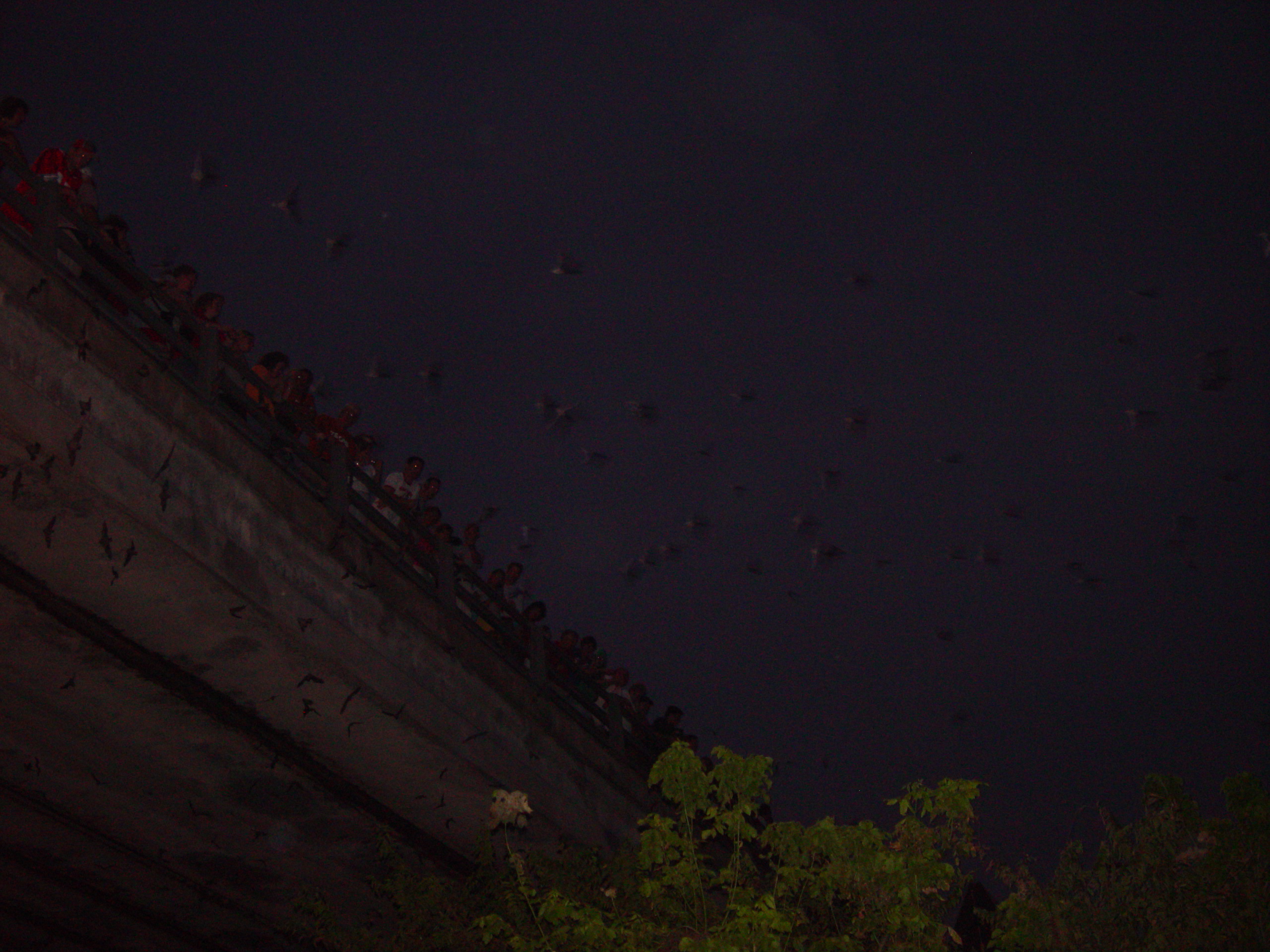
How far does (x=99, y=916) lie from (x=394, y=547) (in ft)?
18.2

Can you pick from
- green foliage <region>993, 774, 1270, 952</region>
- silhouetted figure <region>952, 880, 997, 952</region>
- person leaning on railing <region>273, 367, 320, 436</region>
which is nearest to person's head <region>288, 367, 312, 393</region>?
person leaning on railing <region>273, 367, 320, 436</region>

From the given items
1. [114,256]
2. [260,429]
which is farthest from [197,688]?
[260,429]

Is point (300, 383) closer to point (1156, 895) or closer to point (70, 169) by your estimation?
point (70, 169)

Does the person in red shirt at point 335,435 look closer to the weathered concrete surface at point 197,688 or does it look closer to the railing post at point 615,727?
the weathered concrete surface at point 197,688

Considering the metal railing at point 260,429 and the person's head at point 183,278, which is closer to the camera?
the metal railing at point 260,429

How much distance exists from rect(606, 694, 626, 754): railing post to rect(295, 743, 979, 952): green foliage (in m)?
1.62

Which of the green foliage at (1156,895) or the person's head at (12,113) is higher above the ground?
the person's head at (12,113)

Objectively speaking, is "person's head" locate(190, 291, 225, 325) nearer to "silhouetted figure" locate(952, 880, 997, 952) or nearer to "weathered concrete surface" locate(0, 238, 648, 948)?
"weathered concrete surface" locate(0, 238, 648, 948)

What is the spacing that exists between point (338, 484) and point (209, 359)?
75.8 inches

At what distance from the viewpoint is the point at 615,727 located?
15242mm

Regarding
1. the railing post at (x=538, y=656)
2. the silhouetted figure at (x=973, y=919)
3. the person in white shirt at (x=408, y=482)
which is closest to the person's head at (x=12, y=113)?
the person in white shirt at (x=408, y=482)

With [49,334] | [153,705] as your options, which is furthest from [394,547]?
[49,334]

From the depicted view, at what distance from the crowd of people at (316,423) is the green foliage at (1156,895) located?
6584 millimetres

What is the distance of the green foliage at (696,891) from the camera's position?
9.89 m
